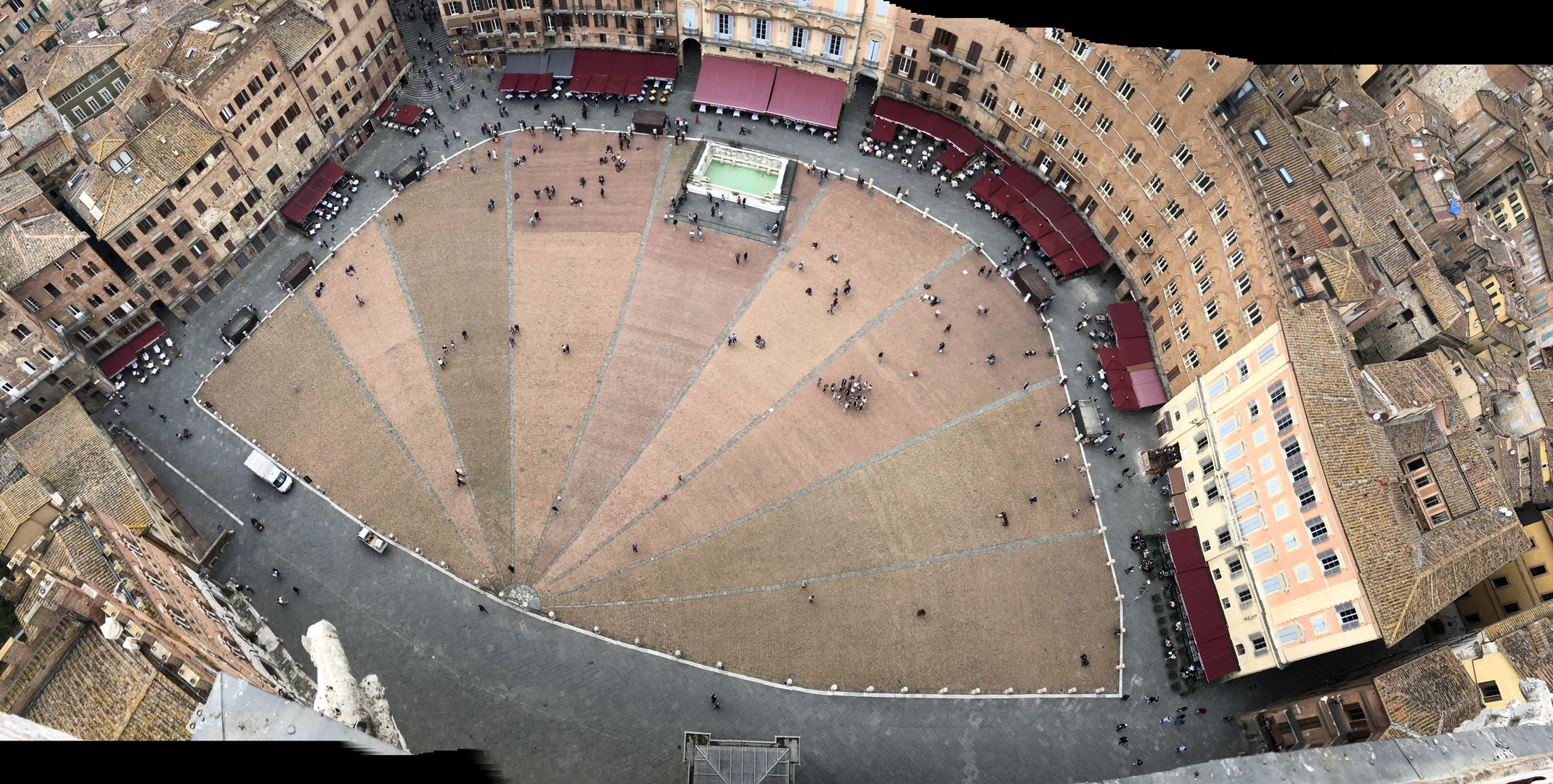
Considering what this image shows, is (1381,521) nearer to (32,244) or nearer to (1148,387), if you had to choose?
(1148,387)

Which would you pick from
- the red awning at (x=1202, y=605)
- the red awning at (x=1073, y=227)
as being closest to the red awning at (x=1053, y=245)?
the red awning at (x=1073, y=227)

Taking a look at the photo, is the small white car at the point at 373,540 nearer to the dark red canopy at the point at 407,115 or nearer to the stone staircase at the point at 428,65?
the dark red canopy at the point at 407,115

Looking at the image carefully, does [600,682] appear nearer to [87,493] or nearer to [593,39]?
[87,493]

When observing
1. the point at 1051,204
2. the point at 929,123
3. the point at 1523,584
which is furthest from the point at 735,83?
the point at 1523,584

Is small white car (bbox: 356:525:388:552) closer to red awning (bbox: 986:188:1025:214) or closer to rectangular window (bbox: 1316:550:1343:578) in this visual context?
red awning (bbox: 986:188:1025:214)

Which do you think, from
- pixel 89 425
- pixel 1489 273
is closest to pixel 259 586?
pixel 89 425
